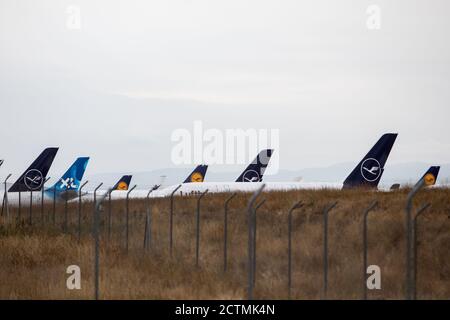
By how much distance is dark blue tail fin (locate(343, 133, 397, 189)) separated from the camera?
64.4 meters

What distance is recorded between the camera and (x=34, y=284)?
24125mm

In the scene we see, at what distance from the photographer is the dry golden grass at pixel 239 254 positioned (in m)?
22.6

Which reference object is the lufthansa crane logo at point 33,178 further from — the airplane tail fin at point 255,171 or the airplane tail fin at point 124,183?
the airplane tail fin at point 124,183

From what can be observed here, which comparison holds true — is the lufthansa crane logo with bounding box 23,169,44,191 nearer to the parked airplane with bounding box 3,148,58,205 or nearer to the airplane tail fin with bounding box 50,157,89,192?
the parked airplane with bounding box 3,148,58,205

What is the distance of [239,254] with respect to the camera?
32.6 meters

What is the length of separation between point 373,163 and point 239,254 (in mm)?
34730

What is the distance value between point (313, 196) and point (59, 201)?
29280mm

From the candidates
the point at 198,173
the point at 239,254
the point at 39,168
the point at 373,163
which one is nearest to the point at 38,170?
the point at 39,168

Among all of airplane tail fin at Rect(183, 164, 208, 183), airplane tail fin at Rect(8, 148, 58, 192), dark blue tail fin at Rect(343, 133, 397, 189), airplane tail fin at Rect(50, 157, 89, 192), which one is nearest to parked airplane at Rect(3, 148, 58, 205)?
airplane tail fin at Rect(8, 148, 58, 192)

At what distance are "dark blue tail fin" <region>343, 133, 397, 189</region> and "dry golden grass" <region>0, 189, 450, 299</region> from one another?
19.5m

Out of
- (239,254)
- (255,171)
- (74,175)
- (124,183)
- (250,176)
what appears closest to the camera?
(239,254)

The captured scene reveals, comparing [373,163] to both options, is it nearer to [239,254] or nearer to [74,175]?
[74,175]
